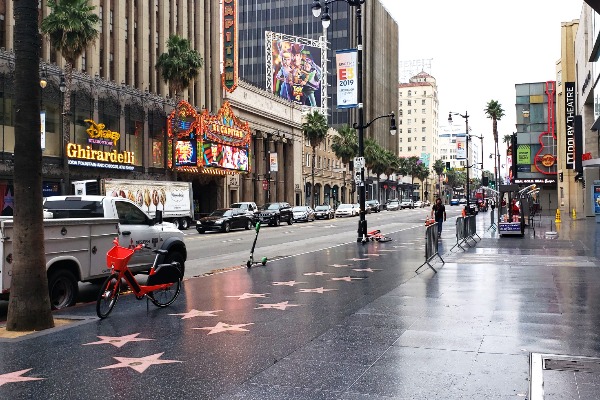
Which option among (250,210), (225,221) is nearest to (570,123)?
(250,210)

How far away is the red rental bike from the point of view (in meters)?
9.38

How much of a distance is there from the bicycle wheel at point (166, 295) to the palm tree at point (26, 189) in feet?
6.98

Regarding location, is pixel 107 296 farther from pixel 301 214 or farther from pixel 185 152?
pixel 301 214

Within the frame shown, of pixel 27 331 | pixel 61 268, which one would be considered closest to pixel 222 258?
pixel 61 268

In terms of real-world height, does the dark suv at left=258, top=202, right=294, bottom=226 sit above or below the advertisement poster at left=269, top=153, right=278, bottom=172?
below

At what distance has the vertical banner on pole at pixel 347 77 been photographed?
25.1 m

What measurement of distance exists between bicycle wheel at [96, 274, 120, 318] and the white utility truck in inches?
48.8

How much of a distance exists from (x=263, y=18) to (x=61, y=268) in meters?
115

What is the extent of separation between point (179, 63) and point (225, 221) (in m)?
15.2

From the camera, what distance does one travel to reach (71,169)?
41.2 metres

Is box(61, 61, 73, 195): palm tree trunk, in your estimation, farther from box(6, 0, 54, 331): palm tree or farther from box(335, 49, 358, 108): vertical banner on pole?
box(6, 0, 54, 331): palm tree

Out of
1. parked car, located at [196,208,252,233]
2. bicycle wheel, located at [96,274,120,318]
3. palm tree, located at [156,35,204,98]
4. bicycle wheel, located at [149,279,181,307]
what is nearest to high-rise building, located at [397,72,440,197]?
palm tree, located at [156,35,204,98]

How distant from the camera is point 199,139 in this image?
52.0 meters

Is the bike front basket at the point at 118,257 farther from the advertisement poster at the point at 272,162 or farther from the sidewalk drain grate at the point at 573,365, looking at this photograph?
the advertisement poster at the point at 272,162
